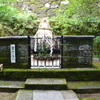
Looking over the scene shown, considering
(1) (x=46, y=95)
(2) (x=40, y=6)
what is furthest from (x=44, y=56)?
(2) (x=40, y=6)

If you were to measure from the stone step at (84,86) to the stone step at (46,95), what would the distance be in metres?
0.31

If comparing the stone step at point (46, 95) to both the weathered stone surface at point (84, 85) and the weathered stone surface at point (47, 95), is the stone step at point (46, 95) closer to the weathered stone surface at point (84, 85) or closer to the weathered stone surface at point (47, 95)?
the weathered stone surface at point (47, 95)

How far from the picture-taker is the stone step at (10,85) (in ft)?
13.6

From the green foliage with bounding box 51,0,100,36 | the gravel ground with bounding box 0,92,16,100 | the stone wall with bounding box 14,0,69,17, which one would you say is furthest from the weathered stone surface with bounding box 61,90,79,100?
the stone wall with bounding box 14,0,69,17

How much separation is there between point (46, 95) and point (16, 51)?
2.23 meters

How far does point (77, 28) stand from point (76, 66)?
5.80 metres

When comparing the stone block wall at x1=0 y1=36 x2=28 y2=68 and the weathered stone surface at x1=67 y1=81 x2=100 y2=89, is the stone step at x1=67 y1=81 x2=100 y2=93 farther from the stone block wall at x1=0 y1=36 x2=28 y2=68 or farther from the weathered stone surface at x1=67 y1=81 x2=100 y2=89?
the stone block wall at x1=0 y1=36 x2=28 y2=68

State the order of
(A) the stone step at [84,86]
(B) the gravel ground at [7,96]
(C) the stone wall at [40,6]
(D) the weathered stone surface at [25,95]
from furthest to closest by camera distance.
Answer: (C) the stone wall at [40,6] < (A) the stone step at [84,86] < (B) the gravel ground at [7,96] < (D) the weathered stone surface at [25,95]

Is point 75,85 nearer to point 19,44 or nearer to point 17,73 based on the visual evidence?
point 17,73

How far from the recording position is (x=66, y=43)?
5.04m

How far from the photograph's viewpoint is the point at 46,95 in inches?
146

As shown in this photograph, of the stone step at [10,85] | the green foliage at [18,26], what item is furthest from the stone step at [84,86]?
the green foliage at [18,26]

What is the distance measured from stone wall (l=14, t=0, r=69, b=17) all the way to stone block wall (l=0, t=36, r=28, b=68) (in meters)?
8.47

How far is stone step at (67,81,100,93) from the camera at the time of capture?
4.12 m
